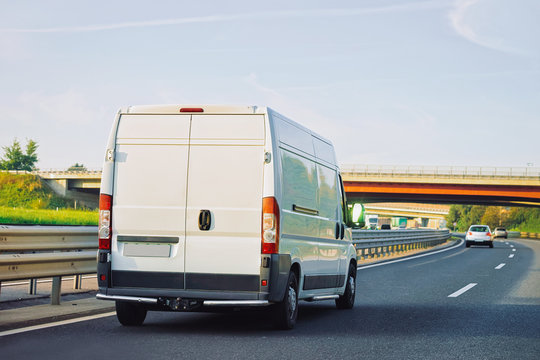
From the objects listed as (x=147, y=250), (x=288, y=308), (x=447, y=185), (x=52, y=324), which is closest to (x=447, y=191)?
(x=447, y=185)

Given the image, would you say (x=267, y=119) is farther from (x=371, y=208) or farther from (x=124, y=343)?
(x=371, y=208)

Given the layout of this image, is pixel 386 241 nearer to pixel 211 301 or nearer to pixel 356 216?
pixel 356 216

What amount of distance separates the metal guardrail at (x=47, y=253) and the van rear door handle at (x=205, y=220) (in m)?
2.04

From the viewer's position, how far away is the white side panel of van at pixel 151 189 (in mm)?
7148

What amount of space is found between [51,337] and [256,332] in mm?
2078

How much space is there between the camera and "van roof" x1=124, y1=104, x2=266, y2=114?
724cm

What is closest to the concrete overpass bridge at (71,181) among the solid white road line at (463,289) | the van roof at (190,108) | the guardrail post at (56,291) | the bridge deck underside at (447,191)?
the bridge deck underside at (447,191)

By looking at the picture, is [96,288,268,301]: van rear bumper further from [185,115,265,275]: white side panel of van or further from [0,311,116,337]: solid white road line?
[0,311,116,337]: solid white road line

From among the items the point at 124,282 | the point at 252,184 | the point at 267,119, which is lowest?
the point at 124,282

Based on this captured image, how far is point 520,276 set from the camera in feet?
55.2

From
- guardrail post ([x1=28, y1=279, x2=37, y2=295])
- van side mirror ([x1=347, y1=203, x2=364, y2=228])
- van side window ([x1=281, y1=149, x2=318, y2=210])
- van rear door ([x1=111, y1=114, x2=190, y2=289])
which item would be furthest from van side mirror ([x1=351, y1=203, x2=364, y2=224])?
guardrail post ([x1=28, y1=279, x2=37, y2=295])

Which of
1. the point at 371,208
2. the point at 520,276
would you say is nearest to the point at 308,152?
the point at 520,276

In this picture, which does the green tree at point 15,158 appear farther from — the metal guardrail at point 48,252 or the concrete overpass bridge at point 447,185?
the metal guardrail at point 48,252

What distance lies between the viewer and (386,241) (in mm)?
25484
